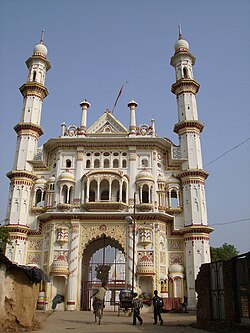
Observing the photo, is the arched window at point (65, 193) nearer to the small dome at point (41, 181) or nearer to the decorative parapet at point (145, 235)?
the small dome at point (41, 181)

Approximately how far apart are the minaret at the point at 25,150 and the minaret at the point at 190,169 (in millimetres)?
11994

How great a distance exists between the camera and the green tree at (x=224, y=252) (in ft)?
158

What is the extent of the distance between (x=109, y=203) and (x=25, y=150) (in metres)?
8.67

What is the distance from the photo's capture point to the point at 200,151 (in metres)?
29.8

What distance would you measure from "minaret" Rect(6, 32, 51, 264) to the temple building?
80 millimetres

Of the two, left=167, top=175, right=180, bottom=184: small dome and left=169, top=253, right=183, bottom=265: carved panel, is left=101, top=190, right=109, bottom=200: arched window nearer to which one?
left=167, top=175, right=180, bottom=184: small dome

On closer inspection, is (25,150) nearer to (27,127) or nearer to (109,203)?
(27,127)

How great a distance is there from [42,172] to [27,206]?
323 centimetres

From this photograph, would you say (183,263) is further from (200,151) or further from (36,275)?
(36,275)

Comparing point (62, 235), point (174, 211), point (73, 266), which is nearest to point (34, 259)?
point (62, 235)

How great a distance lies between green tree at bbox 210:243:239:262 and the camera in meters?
48.2

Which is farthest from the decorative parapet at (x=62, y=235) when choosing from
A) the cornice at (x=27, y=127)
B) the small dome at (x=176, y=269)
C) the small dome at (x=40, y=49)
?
the small dome at (x=40, y=49)

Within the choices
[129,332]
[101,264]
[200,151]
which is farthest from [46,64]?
[129,332]

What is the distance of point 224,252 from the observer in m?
49.7
